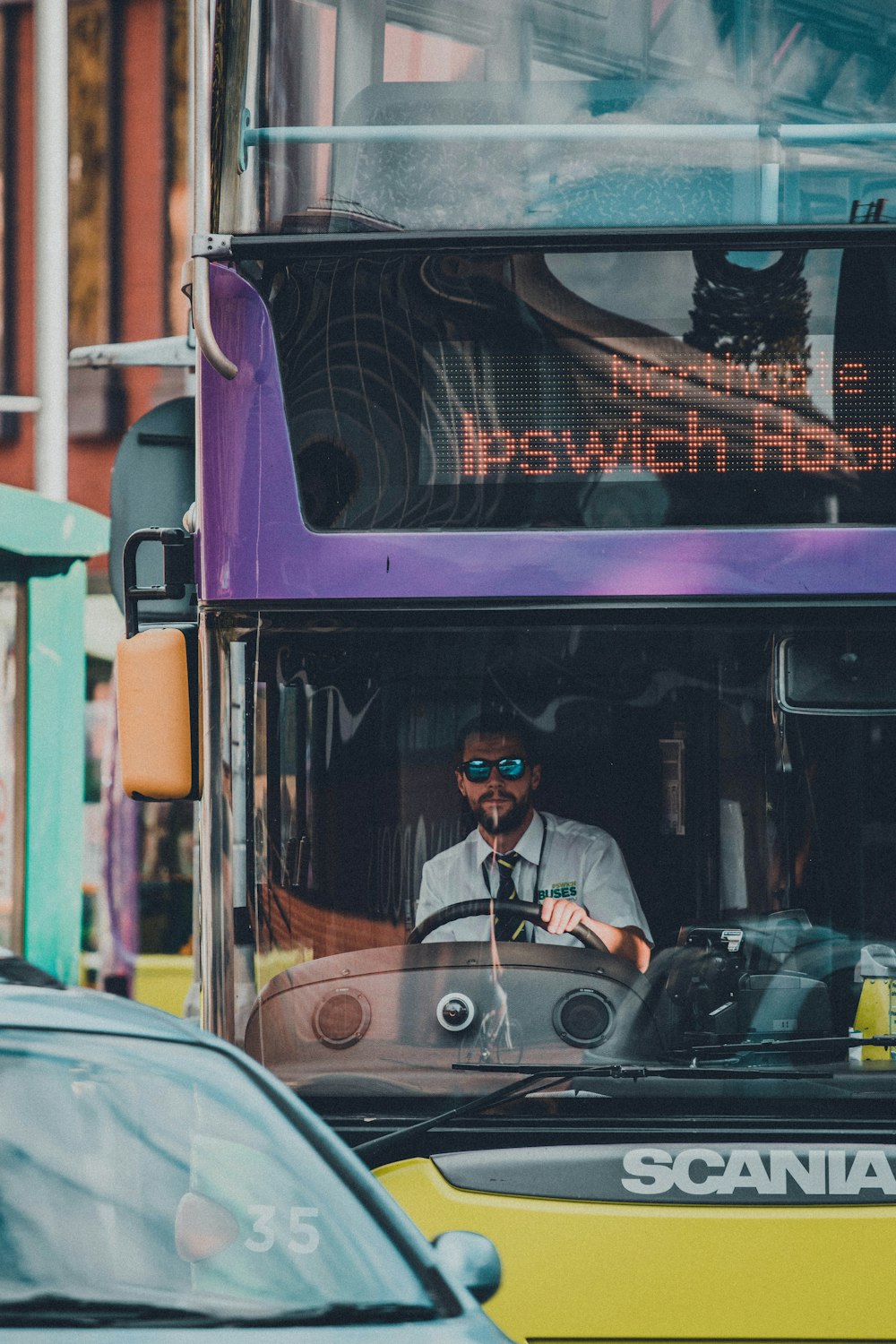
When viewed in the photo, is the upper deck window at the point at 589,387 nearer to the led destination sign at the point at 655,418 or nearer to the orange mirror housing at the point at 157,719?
the led destination sign at the point at 655,418

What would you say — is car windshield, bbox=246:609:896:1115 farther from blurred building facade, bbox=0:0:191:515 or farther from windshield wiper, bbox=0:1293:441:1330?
blurred building facade, bbox=0:0:191:515

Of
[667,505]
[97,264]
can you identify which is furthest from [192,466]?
[97,264]

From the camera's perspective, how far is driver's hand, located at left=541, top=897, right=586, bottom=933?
3781 millimetres

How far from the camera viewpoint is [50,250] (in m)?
9.98

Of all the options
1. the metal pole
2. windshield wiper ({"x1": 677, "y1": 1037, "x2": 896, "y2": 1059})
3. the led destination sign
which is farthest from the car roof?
the metal pole

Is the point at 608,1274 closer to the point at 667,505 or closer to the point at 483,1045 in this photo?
the point at 483,1045

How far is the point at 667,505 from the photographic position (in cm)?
373

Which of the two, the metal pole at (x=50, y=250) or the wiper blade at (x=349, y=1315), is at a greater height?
the metal pole at (x=50, y=250)

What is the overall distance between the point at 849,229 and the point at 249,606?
56.5 inches

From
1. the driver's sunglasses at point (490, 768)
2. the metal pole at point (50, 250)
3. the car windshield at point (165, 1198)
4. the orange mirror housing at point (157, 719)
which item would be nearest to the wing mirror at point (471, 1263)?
the car windshield at point (165, 1198)

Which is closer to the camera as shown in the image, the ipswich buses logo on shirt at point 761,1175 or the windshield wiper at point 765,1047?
the ipswich buses logo on shirt at point 761,1175

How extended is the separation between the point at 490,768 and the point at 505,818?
11 centimetres

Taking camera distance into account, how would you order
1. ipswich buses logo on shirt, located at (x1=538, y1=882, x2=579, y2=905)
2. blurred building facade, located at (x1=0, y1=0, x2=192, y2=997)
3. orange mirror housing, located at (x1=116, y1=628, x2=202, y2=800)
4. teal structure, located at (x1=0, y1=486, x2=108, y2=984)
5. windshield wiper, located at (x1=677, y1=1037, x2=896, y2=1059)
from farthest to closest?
blurred building facade, located at (x1=0, y1=0, x2=192, y2=997)
teal structure, located at (x1=0, y1=486, x2=108, y2=984)
orange mirror housing, located at (x1=116, y1=628, x2=202, y2=800)
ipswich buses logo on shirt, located at (x1=538, y1=882, x2=579, y2=905)
windshield wiper, located at (x1=677, y1=1037, x2=896, y2=1059)

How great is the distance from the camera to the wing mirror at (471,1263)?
9.42ft
